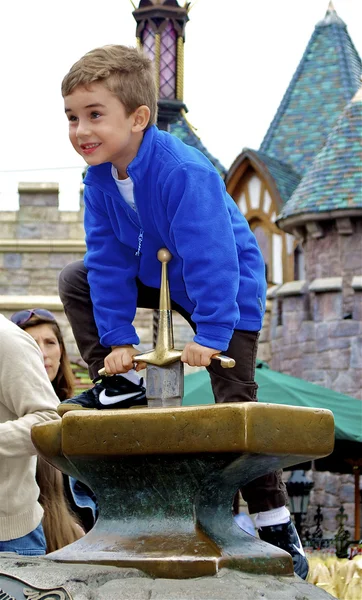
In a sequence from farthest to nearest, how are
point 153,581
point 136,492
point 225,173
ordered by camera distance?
point 225,173
point 136,492
point 153,581

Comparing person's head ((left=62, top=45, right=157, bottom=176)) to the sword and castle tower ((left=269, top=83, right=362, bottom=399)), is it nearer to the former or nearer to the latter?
the sword

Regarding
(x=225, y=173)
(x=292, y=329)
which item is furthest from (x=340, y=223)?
(x=225, y=173)

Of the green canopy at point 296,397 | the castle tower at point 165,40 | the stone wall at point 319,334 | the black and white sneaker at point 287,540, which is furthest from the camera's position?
the castle tower at point 165,40

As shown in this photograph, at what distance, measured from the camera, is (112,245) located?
12.2 feet

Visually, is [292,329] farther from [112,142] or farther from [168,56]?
[112,142]

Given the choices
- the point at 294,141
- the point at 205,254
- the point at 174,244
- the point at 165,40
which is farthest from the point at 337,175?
the point at 205,254

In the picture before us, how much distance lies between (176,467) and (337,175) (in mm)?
13139

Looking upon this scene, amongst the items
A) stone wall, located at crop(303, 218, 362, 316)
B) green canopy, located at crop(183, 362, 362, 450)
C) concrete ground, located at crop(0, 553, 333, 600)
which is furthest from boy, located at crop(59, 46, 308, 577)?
stone wall, located at crop(303, 218, 362, 316)

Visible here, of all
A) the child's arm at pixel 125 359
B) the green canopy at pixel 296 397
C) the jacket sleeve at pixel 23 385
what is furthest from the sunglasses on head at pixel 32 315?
the green canopy at pixel 296 397

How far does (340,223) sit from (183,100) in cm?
379

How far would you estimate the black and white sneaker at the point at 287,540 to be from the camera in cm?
374

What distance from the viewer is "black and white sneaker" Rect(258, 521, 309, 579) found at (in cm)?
374

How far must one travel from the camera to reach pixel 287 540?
3.78 meters

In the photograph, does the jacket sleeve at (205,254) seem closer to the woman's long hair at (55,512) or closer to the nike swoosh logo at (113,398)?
the nike swoosh logo at (113,398)
